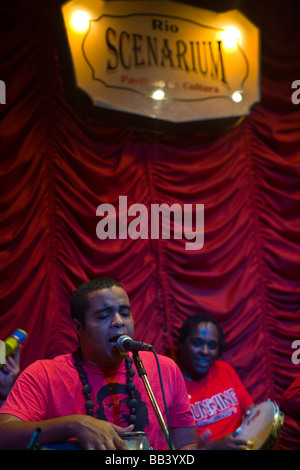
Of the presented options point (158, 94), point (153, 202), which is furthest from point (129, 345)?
point (158, 94)

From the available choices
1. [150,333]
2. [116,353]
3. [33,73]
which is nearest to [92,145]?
[33,73]

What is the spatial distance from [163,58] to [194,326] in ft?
7.50

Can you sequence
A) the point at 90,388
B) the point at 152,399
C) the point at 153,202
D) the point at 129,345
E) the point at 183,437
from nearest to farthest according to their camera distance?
the point at 152,399 < the point at 129,345 < the point at 90,388 < the point at 183,437 < the point at 153,202

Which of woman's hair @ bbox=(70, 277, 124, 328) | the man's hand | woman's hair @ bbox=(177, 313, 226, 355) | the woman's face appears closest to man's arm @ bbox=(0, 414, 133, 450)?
the man's hand

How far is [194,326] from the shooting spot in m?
3.78

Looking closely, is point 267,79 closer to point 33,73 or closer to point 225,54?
point 225,54

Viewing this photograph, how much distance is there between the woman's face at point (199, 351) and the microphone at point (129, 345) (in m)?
1.74

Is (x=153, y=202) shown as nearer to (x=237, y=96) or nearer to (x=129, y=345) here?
(x=237, y=96)

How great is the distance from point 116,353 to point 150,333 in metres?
1.70

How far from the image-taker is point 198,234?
418 cm

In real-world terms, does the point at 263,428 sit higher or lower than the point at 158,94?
lower

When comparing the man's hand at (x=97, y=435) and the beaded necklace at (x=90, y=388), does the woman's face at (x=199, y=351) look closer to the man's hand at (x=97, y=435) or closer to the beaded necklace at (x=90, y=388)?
the beaded necklace at (x=90, y=388)

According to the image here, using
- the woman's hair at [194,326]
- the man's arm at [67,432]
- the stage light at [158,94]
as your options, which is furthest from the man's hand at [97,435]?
the stage light at [158,94]

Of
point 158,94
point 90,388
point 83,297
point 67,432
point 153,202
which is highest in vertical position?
point 158,94
